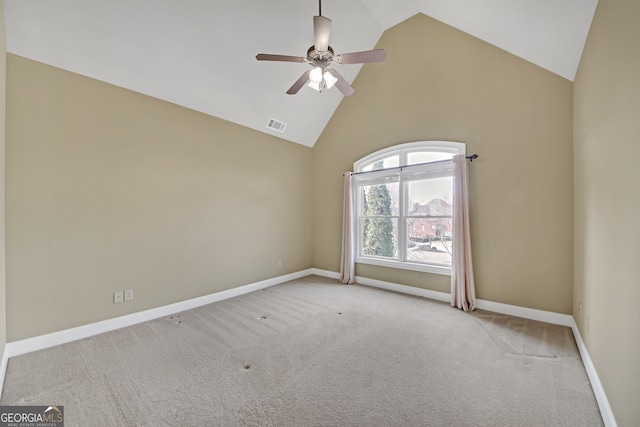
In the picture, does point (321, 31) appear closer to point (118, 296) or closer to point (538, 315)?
point (118, 296)

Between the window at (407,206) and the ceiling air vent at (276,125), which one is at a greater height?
the ceiling air vent at (276,125)

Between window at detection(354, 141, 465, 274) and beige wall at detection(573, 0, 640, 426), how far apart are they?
1.60 meters

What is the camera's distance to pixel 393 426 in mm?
1627

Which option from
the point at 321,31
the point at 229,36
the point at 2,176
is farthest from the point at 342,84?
the point at 2,176

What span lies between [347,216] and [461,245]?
203 cm

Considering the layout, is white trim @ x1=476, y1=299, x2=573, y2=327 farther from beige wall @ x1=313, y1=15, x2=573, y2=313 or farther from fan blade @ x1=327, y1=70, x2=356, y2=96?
fan blade @ x1=327, y1=70, x2=356, y2=96

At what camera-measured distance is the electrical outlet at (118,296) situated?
300 cm

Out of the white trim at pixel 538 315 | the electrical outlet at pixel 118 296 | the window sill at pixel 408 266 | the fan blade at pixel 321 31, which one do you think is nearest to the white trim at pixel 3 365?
the electrical outlet at pixel 118 296

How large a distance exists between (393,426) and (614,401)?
4.46ft

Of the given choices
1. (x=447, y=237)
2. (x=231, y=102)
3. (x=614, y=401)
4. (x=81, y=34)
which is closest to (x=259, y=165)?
(x=231, y=102)

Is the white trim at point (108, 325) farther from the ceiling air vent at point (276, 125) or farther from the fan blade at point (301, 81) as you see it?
the fan blade at point (301, 81)

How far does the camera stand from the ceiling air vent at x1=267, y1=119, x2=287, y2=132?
457 cm

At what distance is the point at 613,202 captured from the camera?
1725 millimetres

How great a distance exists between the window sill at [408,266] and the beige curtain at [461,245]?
0.26 metres
